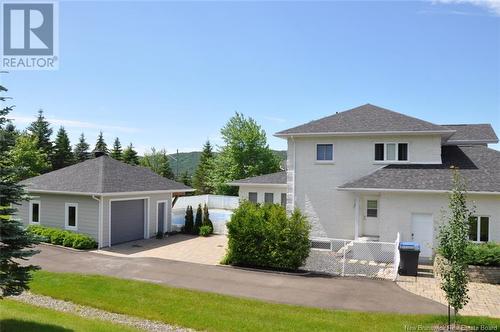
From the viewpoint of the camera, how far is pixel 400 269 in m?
17.0

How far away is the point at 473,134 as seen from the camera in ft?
87.6

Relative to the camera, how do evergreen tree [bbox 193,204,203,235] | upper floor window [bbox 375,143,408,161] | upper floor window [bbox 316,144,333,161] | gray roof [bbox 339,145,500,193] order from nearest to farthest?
1. gray roof [bbox 339,145,500,193]
2. upper floor window [bbox 375,143,408,161]
3. upper floor window [bbox 316,144,333,161]
4. evergreen tree [bbox 193,204,203,235]

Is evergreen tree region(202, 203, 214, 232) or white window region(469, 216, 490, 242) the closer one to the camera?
white window region(469, 216, 490, 242)

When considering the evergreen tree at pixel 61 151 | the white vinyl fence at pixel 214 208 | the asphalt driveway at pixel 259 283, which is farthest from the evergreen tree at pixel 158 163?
the asphalt driveway at pixel 259 283

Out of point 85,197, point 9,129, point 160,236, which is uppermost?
point 9,129

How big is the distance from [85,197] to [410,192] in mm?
17401

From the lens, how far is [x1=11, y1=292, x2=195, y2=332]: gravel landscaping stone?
413 inches

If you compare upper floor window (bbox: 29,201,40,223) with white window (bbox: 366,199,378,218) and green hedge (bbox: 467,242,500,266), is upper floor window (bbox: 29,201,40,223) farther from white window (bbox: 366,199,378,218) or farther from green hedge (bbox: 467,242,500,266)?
green hedge (bbox: 467,242,500,266)

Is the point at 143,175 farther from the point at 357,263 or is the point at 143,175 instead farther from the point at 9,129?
the point at 9,129

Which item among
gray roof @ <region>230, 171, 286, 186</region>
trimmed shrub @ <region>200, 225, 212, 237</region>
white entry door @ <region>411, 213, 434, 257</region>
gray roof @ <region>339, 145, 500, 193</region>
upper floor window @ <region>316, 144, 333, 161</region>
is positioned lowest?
trimmed shrub @ <region>200, 225, 212, 237</region>

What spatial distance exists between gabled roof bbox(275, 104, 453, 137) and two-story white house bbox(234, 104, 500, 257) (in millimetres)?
52

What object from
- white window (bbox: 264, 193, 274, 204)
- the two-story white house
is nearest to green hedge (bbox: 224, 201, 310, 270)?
the two-story white house

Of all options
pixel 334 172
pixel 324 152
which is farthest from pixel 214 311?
pixel 324 152

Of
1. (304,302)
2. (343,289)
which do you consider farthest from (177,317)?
(343,289)
